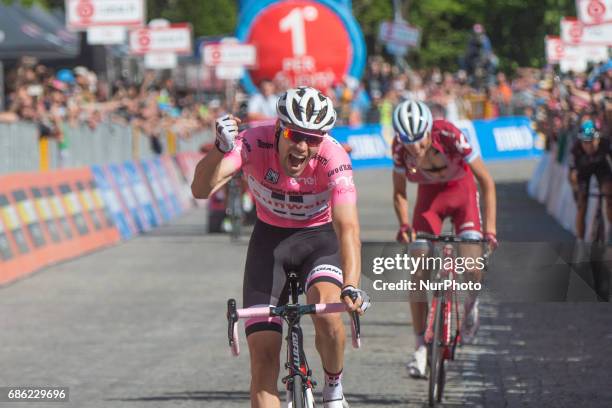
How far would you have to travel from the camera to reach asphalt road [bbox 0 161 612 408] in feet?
29.8

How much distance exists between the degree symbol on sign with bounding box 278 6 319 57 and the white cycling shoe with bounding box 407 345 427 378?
32.8 meters

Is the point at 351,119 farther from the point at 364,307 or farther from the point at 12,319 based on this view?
the point at 364,307

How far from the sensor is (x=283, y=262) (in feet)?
23.2

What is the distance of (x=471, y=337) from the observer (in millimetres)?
10367

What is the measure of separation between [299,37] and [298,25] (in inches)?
14.4

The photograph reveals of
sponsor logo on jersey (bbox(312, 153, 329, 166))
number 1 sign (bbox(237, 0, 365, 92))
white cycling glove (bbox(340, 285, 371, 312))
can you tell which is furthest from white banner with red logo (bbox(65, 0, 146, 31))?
number 1 sign (bbox(237, 0, 365, 92))

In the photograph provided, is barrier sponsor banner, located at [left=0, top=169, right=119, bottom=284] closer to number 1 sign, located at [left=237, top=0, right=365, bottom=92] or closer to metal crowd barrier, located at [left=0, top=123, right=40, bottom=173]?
metal crowd barrier, located at [left=0, top=123, right=40, bottom=173]

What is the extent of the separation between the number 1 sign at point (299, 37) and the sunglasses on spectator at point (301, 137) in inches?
1388

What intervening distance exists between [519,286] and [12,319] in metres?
6.10

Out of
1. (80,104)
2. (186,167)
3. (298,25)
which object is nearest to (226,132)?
(80,104)

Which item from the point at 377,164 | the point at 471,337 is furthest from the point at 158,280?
the point at 377,164

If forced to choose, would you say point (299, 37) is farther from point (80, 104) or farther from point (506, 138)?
point (80, 104)

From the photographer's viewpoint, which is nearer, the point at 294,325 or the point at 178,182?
the point at 294,325
